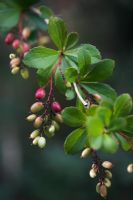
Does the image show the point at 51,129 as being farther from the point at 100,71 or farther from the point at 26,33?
the point at 26,33

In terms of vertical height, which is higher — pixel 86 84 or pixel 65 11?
pixel 86 84

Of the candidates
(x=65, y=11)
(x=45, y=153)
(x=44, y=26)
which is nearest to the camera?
(x=44, y=26)

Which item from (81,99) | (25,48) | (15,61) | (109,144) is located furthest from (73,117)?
(25,48)

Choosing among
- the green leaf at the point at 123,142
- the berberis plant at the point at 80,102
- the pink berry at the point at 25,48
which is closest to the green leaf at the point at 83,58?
the berberis plant at the point at 80,102

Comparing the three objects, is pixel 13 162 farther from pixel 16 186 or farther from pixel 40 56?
pixel 40 56

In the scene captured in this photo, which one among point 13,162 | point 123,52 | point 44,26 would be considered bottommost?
point 13,162

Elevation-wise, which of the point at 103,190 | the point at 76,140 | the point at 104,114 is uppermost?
the point at 104,114

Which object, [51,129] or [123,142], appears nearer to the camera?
[123,142]

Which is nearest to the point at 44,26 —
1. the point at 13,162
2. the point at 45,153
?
the point at 45,153
